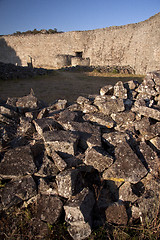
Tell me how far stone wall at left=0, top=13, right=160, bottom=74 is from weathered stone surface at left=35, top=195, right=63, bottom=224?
14673 millimetres

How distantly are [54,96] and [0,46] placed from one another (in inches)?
1069

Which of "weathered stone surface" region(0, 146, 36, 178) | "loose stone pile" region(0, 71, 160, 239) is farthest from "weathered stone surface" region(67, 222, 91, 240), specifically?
"weathered stone surface" region(0, 146, 36, 178)

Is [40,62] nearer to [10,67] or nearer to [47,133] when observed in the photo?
[10,67]

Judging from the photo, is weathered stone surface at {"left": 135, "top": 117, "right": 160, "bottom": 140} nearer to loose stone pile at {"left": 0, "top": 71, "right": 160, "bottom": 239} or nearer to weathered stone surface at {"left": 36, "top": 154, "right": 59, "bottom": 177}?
loose stone pile at {"left": 0, "top": 71, "right": 160, "bottom": 239}

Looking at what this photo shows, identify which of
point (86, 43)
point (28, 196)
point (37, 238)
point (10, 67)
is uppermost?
point (86, 43)

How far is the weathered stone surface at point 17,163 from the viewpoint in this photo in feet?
7.69

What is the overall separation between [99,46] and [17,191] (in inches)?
916

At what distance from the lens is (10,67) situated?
44.5 feet

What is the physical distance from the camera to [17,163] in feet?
8.00

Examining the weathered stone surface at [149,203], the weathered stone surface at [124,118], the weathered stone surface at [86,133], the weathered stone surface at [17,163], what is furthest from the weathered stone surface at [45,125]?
the weathered stone surface at [149,203]

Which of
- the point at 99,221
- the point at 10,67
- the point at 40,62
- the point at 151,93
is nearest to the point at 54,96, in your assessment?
the point at 151,93

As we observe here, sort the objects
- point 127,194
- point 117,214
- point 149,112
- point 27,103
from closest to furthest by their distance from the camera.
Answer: point 117,214 < point 127,194 < point 149,112 < point 27,103

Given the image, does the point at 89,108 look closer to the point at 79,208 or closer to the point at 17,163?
the point at 17,163

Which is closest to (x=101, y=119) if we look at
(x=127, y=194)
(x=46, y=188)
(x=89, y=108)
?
(x=89, y=108)
